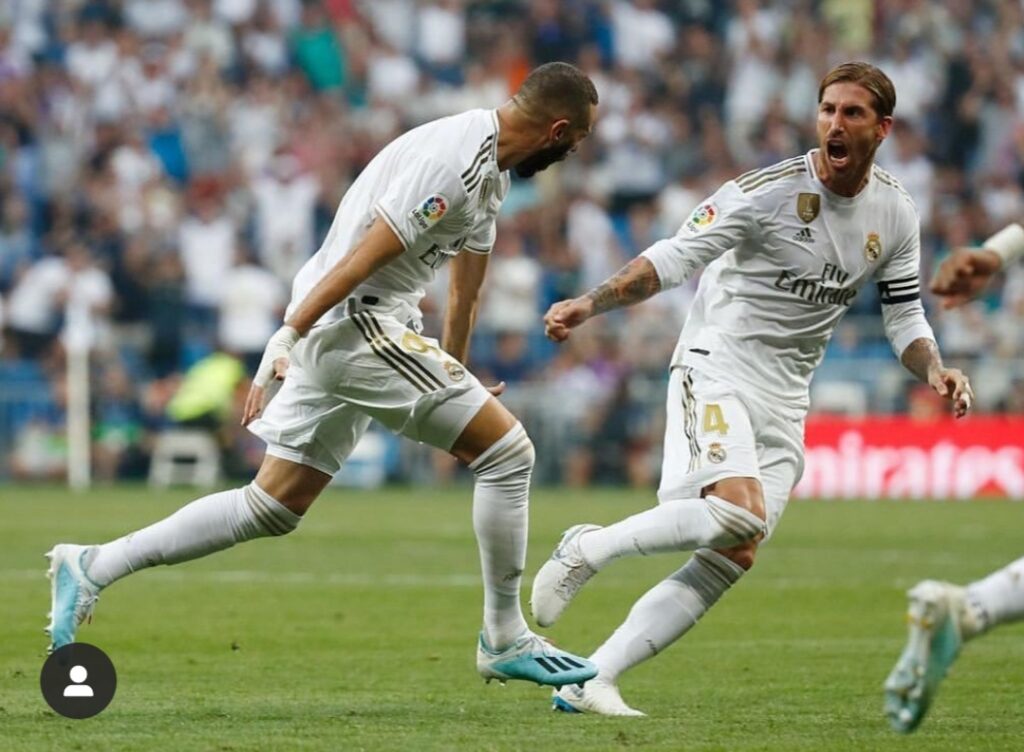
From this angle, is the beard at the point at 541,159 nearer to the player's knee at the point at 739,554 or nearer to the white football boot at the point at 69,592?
the player's knee at the point at 739,554

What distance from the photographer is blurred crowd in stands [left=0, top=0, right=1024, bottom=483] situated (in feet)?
76.9

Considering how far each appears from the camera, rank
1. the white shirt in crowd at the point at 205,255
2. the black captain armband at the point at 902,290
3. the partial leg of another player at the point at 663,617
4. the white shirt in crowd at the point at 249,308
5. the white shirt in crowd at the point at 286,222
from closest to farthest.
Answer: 1. the partial leg of another player at the point at 663,617
2. the black captain armband at the point at 902,290
3. the white shirt in crowd at the point at 249,308
4. the white shirt in crowd at the point at 205,255
5. the white shirt in crowd at the point at 286,222

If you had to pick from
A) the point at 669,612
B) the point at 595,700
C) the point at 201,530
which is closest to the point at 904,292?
the point at 669,612

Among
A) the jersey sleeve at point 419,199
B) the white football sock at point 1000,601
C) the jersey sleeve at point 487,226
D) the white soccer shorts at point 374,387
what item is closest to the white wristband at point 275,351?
the white soccer shorts at point 374,387

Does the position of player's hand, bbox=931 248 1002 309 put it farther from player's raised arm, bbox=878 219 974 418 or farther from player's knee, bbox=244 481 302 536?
player's knee, bbox=244 481 302 536

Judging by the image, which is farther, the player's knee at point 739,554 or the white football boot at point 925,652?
the player's knee at point 739,554

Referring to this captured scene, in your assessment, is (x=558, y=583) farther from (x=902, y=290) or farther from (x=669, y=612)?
(x=902, y=290)

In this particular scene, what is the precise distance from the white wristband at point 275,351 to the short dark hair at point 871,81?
2195 mm

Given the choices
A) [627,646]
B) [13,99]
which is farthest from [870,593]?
[13,99]

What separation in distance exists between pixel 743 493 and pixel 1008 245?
162 centimetres

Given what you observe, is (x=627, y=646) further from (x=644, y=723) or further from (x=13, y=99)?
(x=13, y=99)

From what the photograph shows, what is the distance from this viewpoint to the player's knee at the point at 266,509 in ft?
24.8

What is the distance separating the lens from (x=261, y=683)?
8.20 m

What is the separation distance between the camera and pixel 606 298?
7.27 m
